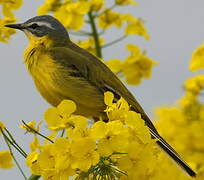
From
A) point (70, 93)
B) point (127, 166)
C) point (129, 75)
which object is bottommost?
point (129, 75)

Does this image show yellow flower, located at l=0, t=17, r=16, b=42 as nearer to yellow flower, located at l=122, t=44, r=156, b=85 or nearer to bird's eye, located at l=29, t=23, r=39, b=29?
bird's eye, located at l=29, t=23, r=39, b=29

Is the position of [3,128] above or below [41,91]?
above

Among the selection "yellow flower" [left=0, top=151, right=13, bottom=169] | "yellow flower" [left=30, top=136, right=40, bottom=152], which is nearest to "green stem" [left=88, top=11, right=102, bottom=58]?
"yellow flower" [left=0, top=151, right=13, bottom=169]

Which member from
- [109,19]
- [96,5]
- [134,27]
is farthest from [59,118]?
[134,27]

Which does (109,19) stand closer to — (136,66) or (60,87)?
(136,66)

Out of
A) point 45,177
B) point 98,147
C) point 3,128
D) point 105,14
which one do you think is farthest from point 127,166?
point 105,14

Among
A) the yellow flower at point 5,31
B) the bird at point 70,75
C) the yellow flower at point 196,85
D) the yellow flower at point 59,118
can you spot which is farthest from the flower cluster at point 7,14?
the yellow flower at point 196,85

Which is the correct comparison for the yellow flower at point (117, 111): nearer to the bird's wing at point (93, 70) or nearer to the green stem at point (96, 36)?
the bird's wing at point (93, 70)

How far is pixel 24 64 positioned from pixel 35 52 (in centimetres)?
13

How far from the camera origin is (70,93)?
5.25m

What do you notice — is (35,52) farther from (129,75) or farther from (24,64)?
(129,75)

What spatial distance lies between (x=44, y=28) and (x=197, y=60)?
4.40ft

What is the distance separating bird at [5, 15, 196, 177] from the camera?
16.9ft

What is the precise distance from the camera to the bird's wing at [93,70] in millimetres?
5248
